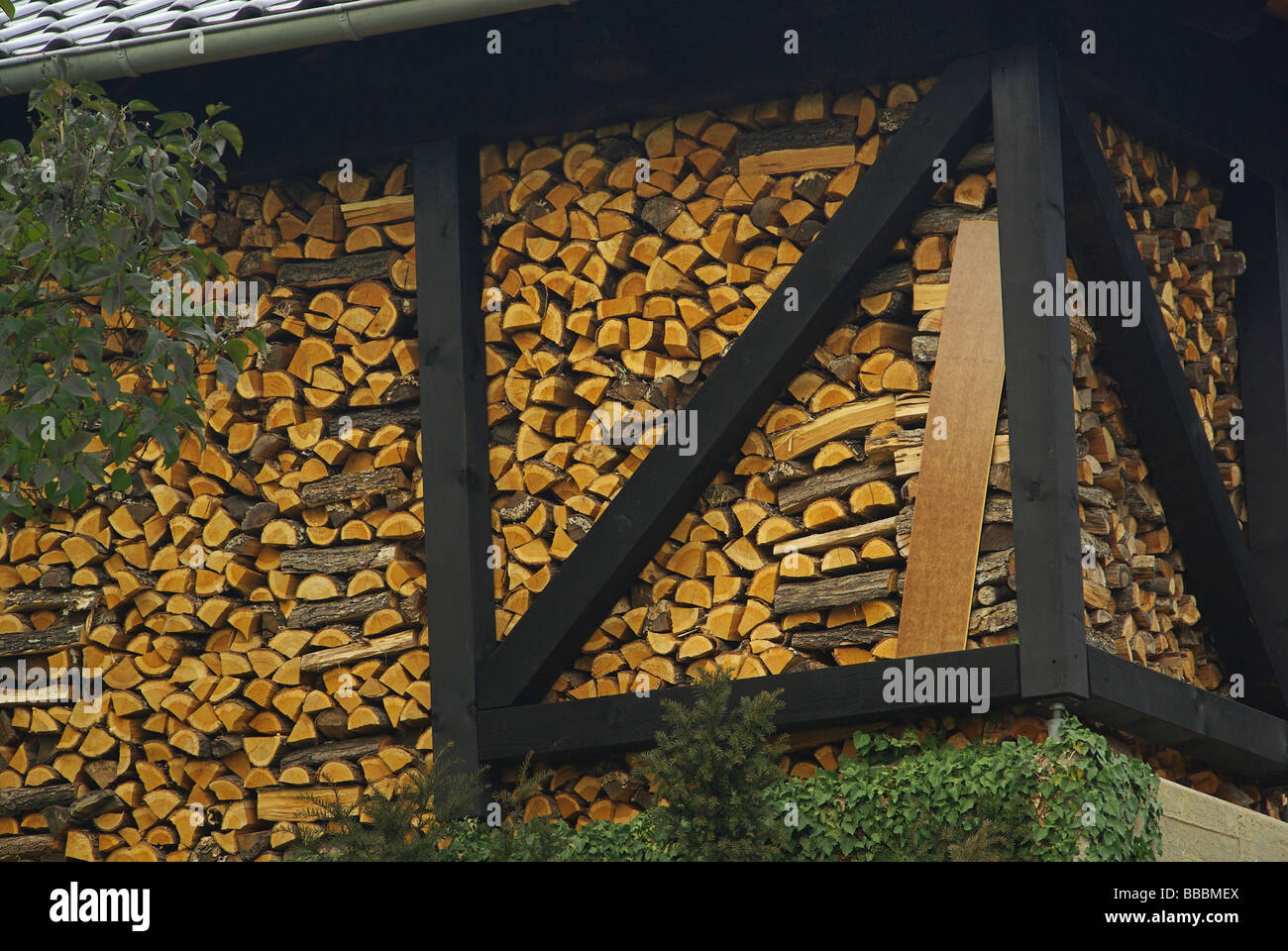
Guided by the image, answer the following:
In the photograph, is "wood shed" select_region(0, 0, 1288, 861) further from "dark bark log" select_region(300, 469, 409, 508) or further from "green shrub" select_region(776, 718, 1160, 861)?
"green shrub" select_region(776, 718, 1160, 861)

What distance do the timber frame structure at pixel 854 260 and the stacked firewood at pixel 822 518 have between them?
10 cm

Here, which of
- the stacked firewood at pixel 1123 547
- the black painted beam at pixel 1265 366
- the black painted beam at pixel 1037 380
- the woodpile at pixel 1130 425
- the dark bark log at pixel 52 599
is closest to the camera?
the black painted beam at pixel 1037 380

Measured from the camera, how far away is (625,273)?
7.07 m

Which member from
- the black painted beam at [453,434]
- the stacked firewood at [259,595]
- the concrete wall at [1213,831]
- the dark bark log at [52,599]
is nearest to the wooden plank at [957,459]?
the concrete wall at [1213,831]

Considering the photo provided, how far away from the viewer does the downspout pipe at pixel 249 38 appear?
255 inches

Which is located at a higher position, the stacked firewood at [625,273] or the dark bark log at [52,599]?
the stacked firewood at [625,273]

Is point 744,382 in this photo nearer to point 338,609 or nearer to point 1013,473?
point 1013,473

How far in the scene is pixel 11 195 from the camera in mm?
5734

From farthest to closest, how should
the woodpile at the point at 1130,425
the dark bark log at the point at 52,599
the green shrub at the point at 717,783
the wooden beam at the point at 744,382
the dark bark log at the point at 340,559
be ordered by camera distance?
the dark bark log at the point at 52,599, the dark bark log at the point at 340,559, the woodpile at the point at 1130,425, the wooden beam at the point at 744,382, the green shrub at the point at 717,783

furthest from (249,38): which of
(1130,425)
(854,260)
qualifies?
(1130,425)

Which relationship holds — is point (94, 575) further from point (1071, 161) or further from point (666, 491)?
point (1071, 161)

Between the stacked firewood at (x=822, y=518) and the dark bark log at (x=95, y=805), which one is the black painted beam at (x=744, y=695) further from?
the dark bark log at (x=95, y=805)

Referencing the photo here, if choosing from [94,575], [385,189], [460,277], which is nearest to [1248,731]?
[460,277]
